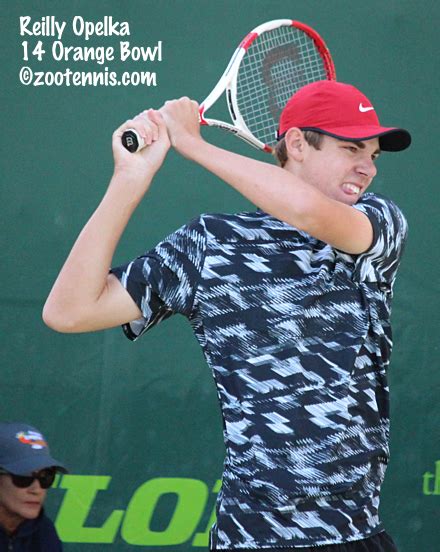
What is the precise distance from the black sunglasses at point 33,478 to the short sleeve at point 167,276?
89 cm

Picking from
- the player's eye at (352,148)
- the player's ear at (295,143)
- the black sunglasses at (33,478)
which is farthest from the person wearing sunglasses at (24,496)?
the player's eye at (352,148)

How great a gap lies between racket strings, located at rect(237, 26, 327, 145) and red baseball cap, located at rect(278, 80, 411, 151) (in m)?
0.53

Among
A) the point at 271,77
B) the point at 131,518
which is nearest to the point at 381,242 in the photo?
the point at 271,77

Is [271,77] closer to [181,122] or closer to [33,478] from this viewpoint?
[181,122]

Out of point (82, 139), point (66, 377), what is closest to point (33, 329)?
point (66, 377)

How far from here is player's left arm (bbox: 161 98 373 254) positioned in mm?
2404

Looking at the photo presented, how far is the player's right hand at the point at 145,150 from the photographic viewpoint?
8.45ft

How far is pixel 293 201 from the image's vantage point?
2414 millimetres

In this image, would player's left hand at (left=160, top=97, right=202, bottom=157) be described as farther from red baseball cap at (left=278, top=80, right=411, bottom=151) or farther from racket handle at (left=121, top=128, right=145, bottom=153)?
red baseball cap at (left=278, top=80, right=411, bottom=151)

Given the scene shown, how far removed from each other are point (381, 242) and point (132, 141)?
606mm

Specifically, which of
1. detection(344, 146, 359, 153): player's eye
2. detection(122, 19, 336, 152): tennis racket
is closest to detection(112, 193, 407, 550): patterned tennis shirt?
detection(344, 146, 359, 153): player's eye

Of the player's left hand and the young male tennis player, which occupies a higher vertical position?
the player's left hand

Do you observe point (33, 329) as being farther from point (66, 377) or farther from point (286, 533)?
point (286, 533)

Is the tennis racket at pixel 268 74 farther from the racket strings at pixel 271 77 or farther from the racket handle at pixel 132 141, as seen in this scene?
the racket handle at pixel 132 141
